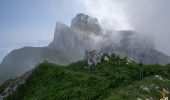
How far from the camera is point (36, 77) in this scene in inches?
3142

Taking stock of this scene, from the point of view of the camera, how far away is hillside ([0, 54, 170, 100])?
56.9 m

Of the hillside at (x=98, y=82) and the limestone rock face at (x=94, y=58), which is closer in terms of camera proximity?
the hillside at (x=98, y=82)

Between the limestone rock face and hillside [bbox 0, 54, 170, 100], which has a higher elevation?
the limestone rock face

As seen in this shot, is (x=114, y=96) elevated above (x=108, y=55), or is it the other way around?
(x=108, y=55)

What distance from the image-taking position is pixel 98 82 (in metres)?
64.6

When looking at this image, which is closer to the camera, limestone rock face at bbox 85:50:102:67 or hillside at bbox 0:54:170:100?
hillside at bbox 0:54:170:100

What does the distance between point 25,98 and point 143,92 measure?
28704 millimetres

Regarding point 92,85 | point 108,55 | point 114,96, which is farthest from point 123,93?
point 108,55

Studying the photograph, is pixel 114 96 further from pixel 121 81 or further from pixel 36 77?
pixel 36 77

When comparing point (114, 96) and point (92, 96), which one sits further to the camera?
point (92, 96)

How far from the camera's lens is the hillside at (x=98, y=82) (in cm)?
5688

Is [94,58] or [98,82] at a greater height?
[94,58]

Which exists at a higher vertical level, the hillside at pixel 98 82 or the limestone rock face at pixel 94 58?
the limestone rock face at pixel 94 58

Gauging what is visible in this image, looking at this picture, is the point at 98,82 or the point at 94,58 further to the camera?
the point at 94,58
